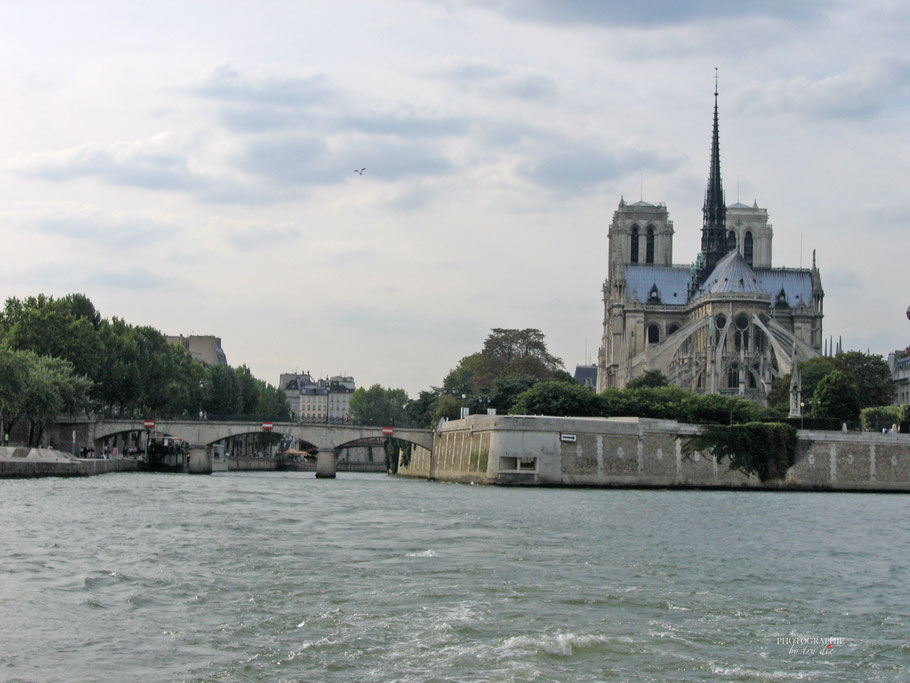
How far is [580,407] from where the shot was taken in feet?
279

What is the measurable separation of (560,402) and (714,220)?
245ft

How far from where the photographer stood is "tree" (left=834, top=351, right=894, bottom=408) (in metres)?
105

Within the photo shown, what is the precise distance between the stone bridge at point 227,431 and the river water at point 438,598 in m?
45.3

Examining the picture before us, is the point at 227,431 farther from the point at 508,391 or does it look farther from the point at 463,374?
the point at 463,374

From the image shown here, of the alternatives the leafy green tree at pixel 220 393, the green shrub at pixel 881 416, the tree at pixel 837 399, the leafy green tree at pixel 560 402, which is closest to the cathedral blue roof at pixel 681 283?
the leafy green tree at pixel 220 393

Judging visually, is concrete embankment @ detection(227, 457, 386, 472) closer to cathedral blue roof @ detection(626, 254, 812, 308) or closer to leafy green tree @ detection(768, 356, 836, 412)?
cathedral blue roof @ detection(626, 254, 812, 308)

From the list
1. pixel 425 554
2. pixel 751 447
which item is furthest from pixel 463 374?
pixel 425 554

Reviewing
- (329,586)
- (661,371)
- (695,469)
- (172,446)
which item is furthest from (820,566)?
(661,371)

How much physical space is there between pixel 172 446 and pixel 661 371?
56.2 m

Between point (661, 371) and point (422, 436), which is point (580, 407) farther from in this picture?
point (661, 371)

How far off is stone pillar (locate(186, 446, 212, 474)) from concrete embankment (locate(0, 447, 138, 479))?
1543 centimetres

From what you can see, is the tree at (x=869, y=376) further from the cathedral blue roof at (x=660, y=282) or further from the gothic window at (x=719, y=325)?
A: the cathedral blue roof at (x=660, y=282)

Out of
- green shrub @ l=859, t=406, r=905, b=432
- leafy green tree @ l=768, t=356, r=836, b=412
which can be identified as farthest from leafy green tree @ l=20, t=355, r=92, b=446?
leafy green tree @ l=768, t=356, r=836, b=412

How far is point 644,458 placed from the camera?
70.7m
